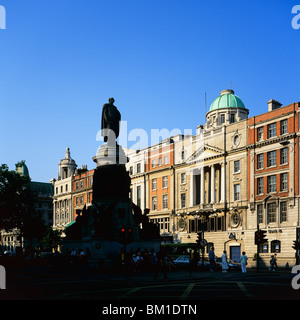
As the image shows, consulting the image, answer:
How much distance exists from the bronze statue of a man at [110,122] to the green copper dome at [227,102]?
43.1 meters

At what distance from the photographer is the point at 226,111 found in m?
82.4

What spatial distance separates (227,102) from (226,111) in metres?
1.61

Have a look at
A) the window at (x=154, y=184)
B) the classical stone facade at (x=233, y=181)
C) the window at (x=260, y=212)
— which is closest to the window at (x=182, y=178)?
the classical stone facade at (x=233, y=181)

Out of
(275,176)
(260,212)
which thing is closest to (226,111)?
(275,176)

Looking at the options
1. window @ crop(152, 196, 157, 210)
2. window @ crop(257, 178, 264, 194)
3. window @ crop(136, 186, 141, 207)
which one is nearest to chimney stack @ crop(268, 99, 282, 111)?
window @ crop(257, 178, 264, 194)

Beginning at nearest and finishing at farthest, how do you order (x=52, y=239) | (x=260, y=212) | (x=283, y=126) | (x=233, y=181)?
(x=283, y=126) → (x=260, y=212) → (x=233, y=181) → (x=52, y=239)

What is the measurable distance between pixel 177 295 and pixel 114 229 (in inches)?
776

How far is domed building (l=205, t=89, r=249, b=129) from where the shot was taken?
8225 centimetres

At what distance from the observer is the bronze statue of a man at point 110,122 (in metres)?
41.4

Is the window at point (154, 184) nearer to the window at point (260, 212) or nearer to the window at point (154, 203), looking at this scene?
the window at point (154, 203)

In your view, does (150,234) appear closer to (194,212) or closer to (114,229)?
(114,229)

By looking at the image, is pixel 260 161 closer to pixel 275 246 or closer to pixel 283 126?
pixel 283 126

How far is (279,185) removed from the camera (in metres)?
62.5

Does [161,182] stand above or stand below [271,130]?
below
